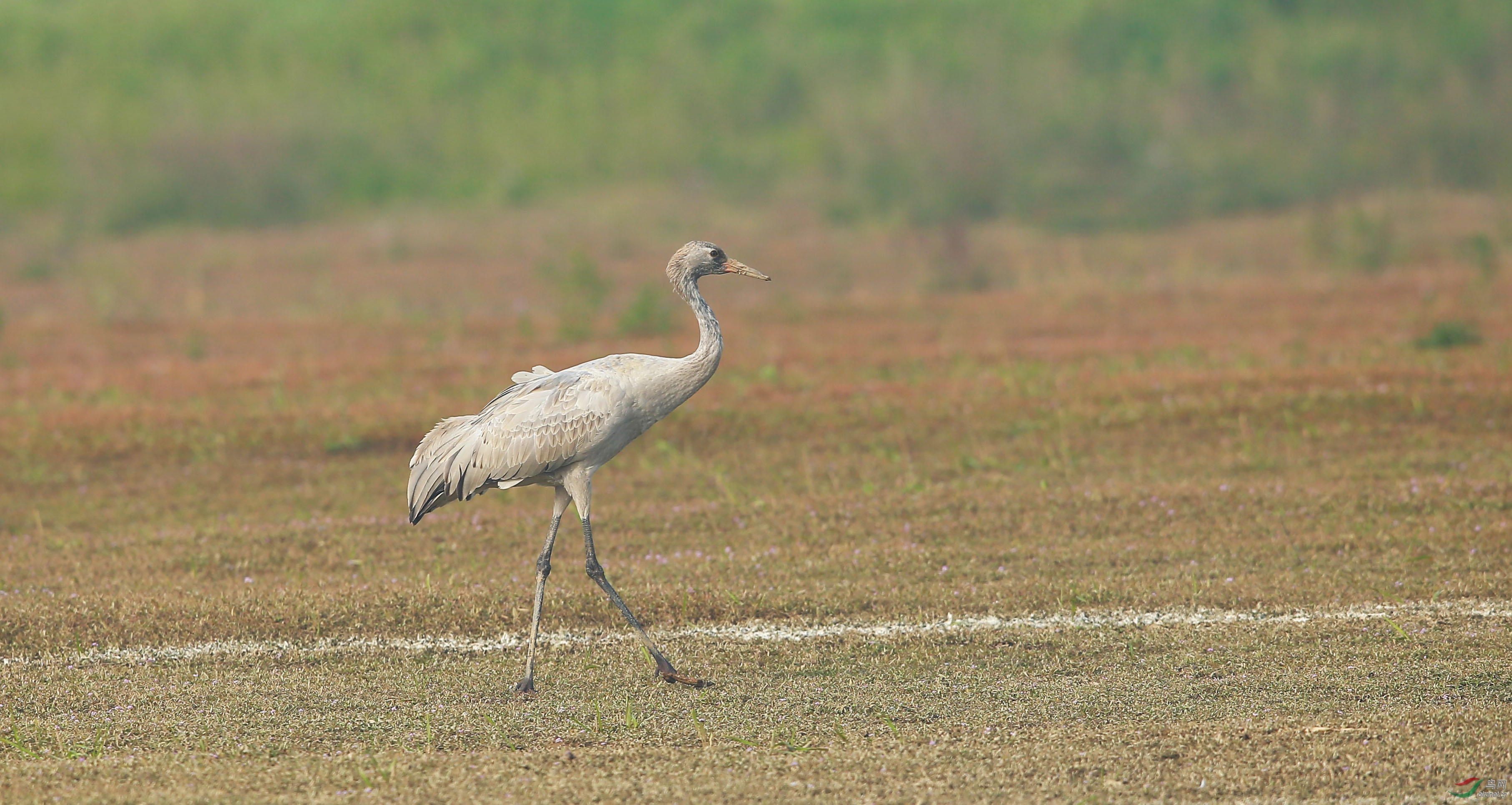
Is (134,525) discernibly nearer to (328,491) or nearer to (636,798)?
(328,491)

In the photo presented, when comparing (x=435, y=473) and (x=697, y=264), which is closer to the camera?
(x=435, y=473)

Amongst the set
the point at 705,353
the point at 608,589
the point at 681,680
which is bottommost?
the point at 681,680

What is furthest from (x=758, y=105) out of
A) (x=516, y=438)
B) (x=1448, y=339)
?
(x=516, y=438)

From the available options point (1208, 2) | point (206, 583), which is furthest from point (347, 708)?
point (1208, 2)

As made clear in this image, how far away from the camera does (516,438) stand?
8156 mm

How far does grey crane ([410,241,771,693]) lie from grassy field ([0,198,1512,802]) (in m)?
0.84

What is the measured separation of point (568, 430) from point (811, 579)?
2.42m

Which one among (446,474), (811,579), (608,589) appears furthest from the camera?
(811,579)

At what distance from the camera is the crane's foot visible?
7.61 m

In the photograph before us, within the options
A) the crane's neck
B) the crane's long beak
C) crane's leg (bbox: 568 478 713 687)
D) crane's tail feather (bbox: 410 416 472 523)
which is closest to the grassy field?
crane's leg (bbox: 568 478 713 687)

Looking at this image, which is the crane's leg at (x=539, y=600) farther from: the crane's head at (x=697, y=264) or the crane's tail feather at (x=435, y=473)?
the crane's head at (x=697, y=264)

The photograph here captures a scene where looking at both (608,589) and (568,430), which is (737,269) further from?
(608,589)

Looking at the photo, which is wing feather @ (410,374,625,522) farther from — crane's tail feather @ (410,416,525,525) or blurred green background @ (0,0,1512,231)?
blurred green background @ (0,0,1512,231)

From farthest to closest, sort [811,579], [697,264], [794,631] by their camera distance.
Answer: [811,579], [794,631], [697,264]
